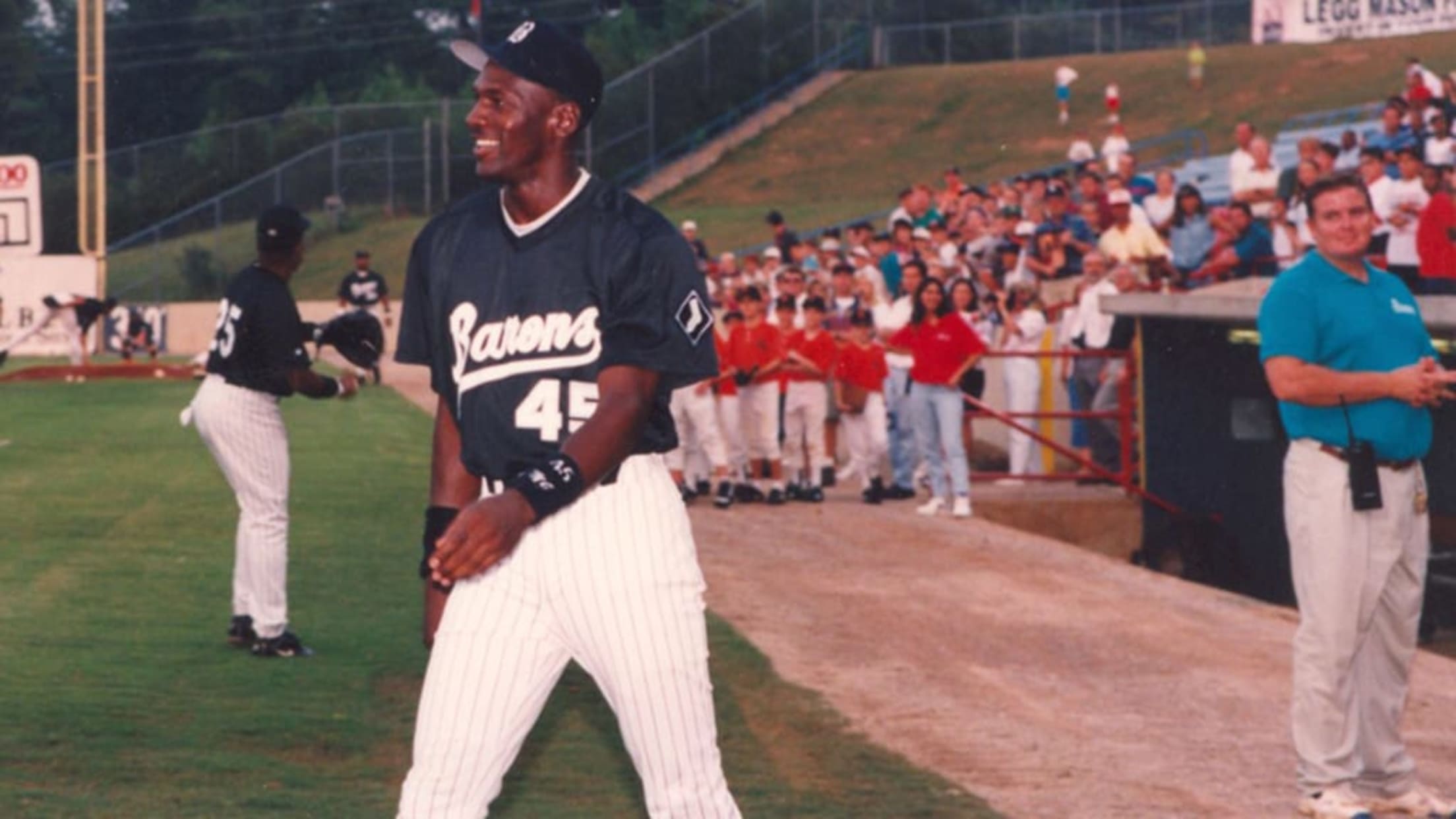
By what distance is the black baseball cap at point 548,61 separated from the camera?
483 cm

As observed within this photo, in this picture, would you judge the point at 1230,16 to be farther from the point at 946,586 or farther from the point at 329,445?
the point at 946,586

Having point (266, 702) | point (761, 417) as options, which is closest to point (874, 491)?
point (761, 417)

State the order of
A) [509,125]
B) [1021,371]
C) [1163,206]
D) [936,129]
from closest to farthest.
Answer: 1. [509,125]
2. [1021,371]
3. [1163,206]
4. [936,129]

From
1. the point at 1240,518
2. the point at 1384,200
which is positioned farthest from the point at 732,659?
the point at 1384,200

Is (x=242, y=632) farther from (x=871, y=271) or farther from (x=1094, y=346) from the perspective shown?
(x=871, y=271)

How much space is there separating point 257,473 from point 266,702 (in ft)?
4.09

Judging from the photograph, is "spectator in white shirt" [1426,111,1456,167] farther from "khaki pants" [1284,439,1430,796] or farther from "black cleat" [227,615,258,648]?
"khaki pants" [1284,439,1430,796]

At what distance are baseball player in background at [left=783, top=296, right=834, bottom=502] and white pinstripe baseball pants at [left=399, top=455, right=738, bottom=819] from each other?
14592mm

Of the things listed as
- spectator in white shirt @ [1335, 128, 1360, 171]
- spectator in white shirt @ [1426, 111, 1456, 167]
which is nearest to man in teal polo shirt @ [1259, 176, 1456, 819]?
spectator in white shirt @ [1426, 111, 1456, 167]

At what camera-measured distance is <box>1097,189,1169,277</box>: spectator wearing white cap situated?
72.1ft

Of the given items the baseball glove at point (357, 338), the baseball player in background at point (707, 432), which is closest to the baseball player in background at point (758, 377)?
the baseball player in background at point (707, 432)

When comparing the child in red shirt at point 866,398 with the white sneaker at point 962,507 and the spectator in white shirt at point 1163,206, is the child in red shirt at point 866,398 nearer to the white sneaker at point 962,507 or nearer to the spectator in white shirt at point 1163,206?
the white sneaker at point 962,507

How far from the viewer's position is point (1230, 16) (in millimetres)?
64750

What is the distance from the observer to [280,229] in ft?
33.5
